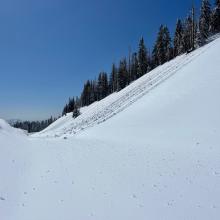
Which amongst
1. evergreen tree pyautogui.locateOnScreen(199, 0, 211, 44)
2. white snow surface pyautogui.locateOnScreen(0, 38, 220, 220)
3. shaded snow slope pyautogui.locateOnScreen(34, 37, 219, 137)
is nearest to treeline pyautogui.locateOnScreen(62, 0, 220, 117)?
evergreen tree pyautogui.locateOnScreen(199, 0, 211, 44)

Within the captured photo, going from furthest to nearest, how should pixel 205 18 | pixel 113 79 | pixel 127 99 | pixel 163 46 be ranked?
pixel 113 79, pixel 163 46, pixel 205 18, pixel 127 99

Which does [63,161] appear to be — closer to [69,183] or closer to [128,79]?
[69,183]

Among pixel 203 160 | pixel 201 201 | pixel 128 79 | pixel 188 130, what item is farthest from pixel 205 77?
pixel 128 79

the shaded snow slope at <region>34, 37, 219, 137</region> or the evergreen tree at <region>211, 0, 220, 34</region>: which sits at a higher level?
the evergreen tree at <region>211, 0, 220, 34</region>

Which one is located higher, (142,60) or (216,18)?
(216,18)

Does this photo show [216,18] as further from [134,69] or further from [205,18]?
[134,69]

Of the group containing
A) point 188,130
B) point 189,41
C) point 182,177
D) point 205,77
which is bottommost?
point 182,177

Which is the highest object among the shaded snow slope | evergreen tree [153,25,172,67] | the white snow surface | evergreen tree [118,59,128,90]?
evergreen tree [153,25,172,67]

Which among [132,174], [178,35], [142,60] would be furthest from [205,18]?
[132,174]

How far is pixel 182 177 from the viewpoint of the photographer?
27.5ft

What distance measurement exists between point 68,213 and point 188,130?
9.70 m

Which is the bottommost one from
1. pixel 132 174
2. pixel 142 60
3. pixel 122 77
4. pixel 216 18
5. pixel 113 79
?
pixel 132 174

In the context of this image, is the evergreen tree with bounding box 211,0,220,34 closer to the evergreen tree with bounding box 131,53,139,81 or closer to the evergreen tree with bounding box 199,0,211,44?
the evergreen tree with bounding box 199,0,211,44

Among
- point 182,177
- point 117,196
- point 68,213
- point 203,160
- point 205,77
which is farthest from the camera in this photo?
point 205,77
